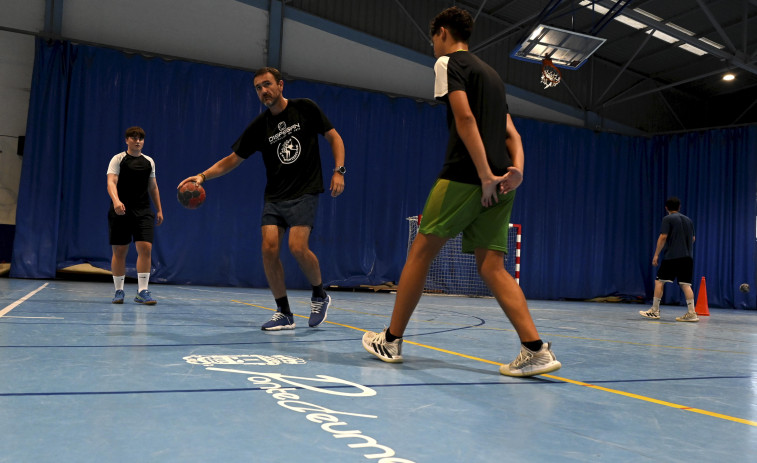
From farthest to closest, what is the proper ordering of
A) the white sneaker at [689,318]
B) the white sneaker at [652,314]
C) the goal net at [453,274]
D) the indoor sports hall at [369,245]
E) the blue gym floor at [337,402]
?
the goal net at [453,274] < the white sneaker at [652,314] < the white sneaker at [689,318] < the indoor sports hall at [369,245] < the blue gym floor at [337,402]

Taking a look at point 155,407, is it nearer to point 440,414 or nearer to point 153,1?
point 440,414

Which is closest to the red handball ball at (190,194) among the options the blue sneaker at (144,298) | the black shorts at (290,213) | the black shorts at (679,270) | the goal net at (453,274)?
the black shorts at (290,213)

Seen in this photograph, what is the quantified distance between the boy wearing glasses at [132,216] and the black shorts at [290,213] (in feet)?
7.51

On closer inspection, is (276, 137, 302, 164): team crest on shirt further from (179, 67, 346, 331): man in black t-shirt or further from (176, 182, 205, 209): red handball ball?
(176, 182, 205, 209): red handball ball

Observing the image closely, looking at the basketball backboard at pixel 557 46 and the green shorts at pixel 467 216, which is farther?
the basketball backboard at pixel 557 46

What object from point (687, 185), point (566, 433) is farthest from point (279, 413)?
point (687, 185)

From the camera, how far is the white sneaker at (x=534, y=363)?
2.56 meters

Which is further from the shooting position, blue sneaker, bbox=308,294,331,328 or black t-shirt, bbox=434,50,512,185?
blue sneaker, bbox=308,294,331,328

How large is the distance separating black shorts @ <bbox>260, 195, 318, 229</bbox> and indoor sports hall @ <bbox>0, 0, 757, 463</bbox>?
0.74 meters

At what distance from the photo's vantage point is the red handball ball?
4.11 meters

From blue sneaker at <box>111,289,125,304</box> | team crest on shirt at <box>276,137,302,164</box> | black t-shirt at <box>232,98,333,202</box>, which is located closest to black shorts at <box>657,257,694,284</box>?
black t-shirt at <box>232,98,333,202</box>

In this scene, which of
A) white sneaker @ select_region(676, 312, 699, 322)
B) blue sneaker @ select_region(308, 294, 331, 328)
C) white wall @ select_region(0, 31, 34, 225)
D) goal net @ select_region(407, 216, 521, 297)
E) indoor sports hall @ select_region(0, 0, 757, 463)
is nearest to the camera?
indoor sports hall @ select_region(0, 0, 757, 463)

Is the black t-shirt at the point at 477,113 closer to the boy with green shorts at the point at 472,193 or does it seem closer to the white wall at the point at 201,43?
the boy with green shorts at the point at 472,193

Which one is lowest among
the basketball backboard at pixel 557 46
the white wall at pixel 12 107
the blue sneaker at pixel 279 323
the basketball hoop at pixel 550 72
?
the blue sneaker at pixel 279 323
